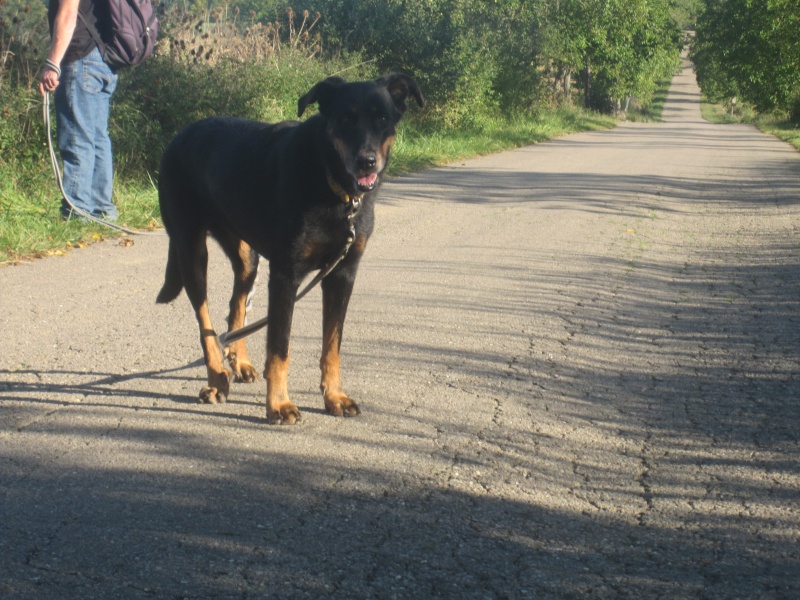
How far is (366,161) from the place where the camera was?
13.0ft

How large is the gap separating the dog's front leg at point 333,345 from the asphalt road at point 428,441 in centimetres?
10

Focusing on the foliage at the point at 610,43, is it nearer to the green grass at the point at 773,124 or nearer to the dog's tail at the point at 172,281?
the green grass at the point at 773,124

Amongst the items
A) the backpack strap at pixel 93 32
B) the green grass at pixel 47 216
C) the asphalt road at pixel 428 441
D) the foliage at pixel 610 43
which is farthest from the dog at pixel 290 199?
the foliage at pixel 610 43

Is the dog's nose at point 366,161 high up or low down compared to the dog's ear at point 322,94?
down

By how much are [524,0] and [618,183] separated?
27149 mm

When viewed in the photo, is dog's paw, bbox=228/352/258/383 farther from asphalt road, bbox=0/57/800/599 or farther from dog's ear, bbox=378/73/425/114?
dog's ear, bbox=378/73/425/114

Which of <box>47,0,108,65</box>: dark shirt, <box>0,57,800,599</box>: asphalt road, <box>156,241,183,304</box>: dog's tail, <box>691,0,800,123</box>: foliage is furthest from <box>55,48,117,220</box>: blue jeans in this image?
<box>691,0,800,123</box>: foliage

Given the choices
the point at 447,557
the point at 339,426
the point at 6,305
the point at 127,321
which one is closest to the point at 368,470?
the point at 339,426

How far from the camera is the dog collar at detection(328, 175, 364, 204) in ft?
13.2

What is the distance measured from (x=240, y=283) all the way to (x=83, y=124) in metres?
4.56

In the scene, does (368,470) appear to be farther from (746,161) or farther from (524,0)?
(524,0)

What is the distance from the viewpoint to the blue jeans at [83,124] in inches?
345

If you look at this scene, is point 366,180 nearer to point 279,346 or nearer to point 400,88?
point 400,88

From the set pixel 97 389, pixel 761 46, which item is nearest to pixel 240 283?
pixel 97 389
